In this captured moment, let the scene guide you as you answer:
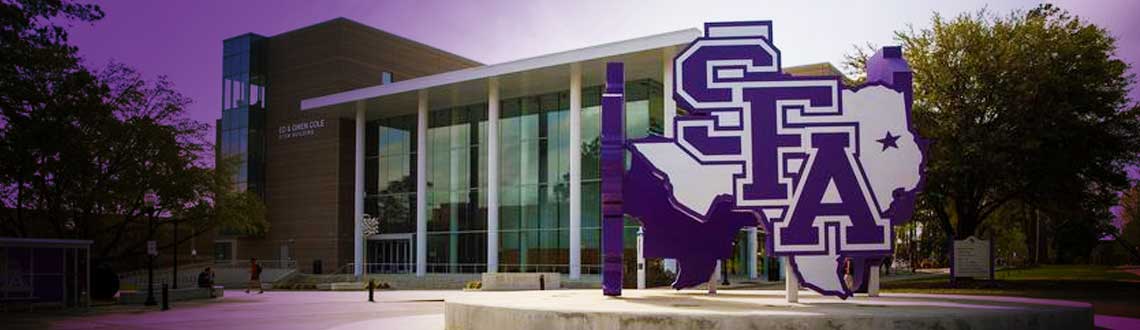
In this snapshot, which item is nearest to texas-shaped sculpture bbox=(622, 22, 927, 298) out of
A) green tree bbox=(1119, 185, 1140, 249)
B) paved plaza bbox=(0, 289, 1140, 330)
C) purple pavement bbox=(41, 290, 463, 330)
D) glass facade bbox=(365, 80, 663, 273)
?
paved plaza bbox=(0, 289, 1140, 330)

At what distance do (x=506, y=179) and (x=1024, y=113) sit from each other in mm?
28343

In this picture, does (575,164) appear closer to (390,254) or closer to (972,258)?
(390,254)

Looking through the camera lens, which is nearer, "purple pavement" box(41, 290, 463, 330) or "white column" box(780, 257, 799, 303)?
"white column" box(780, 257, 799, 303)

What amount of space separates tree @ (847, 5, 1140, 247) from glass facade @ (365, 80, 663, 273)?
16.0 m


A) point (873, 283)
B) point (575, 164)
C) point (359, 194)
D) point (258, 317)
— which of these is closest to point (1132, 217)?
point (575, 164)

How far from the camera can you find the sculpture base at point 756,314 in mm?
13586

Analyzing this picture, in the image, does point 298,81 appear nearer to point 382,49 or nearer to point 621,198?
point 382,49

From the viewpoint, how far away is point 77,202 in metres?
36.5

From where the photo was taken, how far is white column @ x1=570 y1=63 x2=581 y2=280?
48.0 m

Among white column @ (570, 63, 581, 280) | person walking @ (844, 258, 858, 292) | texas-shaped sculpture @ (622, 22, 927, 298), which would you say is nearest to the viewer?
texas-shaped sculpture @ (622, 22, 927, 298)

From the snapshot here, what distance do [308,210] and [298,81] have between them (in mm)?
8827

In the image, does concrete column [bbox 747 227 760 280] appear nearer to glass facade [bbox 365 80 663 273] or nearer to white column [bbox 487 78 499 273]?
glass facade [bbox 365 80 663 273]

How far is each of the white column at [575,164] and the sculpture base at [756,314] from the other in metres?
30.2

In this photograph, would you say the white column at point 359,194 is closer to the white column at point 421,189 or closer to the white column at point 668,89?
the white column at point 421,189
